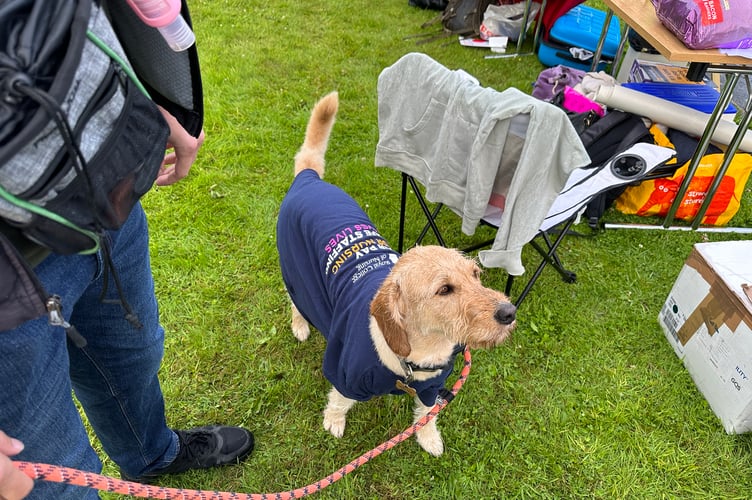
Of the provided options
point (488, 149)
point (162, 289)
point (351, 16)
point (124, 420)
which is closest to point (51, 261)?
point (124, 420)

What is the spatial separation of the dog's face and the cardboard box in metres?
1.47

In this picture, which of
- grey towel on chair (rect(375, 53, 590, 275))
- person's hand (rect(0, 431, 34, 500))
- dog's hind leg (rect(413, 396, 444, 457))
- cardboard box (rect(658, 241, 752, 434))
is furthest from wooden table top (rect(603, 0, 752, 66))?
person's hand (rect(0, 431, 34, 500))

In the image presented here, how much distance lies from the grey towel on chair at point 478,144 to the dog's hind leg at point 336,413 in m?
1.02

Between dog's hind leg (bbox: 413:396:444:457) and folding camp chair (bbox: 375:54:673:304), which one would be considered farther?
dog's hind leg (bbox: 413:396:444:457)

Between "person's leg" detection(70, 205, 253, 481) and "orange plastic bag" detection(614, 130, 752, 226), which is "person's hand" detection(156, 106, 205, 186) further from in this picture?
"orange plastic bag" detection(614, 130, 752, 226)

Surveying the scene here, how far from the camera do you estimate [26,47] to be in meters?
0.71

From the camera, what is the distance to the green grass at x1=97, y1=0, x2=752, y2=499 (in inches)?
90.8

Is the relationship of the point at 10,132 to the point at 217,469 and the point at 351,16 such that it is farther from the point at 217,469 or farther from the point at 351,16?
the point at 351,16

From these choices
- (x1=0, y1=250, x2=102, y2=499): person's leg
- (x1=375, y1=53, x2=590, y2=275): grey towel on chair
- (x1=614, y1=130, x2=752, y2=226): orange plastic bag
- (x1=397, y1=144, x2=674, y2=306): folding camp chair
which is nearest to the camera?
(x1=0, y1=250, x2=102, y2=499): person's leg

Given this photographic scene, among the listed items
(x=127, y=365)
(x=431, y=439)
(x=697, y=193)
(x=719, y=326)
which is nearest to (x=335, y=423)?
(x=431, y=439)

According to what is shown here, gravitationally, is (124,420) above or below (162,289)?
above

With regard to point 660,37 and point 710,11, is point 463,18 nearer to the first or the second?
point 660,37

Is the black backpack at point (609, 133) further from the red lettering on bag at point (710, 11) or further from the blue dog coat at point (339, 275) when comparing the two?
the blue dog coat at point (339, 275)

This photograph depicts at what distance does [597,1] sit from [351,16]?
364 cm
